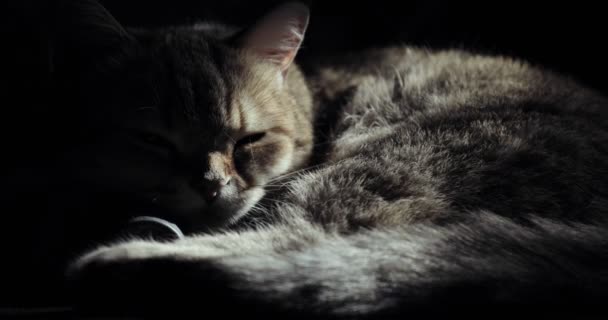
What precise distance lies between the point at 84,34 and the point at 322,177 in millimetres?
660

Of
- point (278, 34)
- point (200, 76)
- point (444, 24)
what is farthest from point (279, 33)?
point (444, 24)

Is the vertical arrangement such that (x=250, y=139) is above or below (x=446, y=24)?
below

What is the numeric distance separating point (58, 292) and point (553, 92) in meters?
1.32

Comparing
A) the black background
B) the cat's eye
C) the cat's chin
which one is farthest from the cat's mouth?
the black background

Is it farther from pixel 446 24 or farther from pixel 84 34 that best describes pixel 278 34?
pixel 446 24

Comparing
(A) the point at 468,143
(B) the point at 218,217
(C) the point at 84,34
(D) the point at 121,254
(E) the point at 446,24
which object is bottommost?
(D) the point at 121,254

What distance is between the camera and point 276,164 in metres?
1.45

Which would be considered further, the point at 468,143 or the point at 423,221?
the point at 468,143

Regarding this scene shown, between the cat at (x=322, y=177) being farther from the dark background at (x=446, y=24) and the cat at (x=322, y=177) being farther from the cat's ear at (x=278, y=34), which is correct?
the dark background at (x=446, y=24)

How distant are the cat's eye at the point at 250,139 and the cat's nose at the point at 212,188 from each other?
0.52 ft

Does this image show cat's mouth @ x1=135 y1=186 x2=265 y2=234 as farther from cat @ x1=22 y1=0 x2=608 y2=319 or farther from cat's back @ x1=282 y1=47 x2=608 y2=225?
cat's back @ x1=282 y1=47 x2=608 y2=225

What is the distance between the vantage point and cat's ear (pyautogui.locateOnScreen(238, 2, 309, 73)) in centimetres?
143

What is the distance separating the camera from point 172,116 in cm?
125

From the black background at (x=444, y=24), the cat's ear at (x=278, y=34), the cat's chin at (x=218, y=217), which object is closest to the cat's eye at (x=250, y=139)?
the cat's chin at (x=218, y=217)
